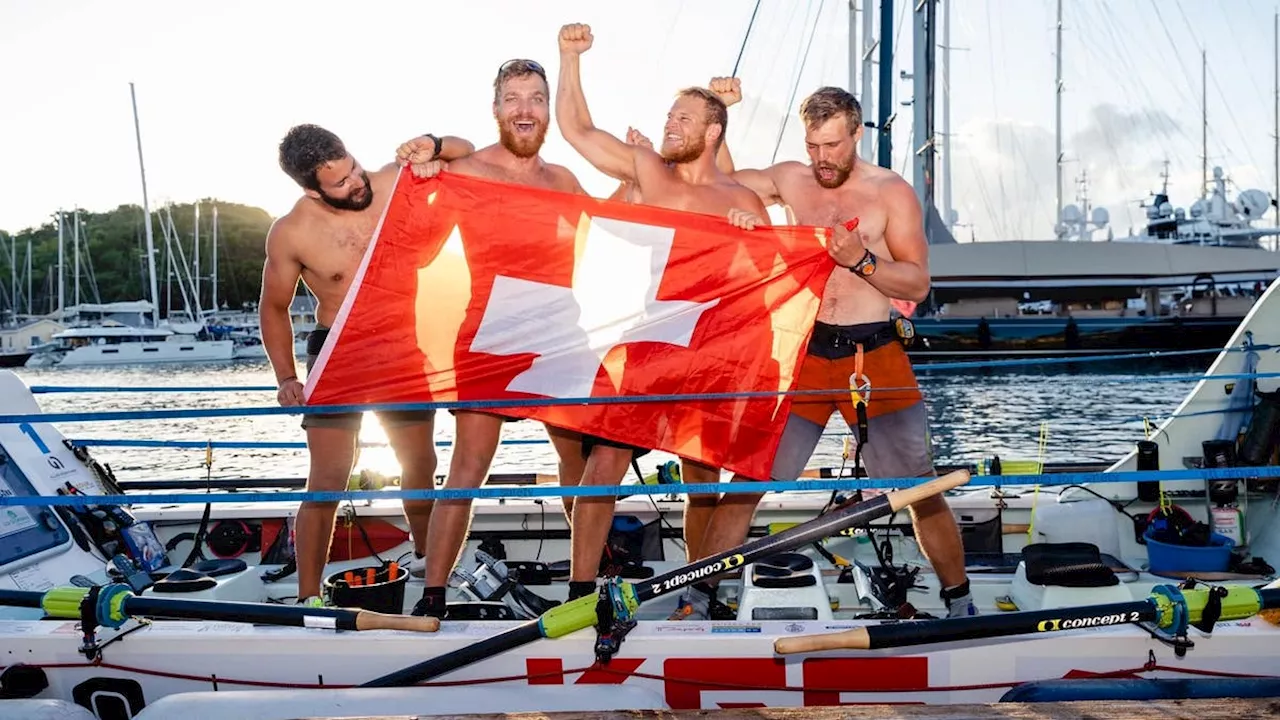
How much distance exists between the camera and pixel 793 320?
15.6 ft

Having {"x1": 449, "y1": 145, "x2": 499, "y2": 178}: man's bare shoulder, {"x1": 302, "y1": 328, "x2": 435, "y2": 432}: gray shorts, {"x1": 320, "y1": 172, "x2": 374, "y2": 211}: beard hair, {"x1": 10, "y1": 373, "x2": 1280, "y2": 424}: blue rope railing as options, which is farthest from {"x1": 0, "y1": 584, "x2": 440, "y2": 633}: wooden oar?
{"x1": 449, "y1": 145, "x2": 499, "y2": 178}: man's bare shoulder

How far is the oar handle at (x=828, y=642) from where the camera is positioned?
10.9 ft

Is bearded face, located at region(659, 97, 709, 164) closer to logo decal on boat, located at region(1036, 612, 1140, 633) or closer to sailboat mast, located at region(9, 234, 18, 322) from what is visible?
logo decal on boat, located at region(1036, 612, 1140, 633)

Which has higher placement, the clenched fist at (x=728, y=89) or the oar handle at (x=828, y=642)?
the clenched fist at (x=728, y=89)

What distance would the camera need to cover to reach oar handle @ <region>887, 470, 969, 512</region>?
3391mm

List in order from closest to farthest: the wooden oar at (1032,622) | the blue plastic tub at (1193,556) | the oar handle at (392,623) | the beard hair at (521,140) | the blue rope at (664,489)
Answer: the wooden oar at (1032,622)
the blue rope at (664,489)
the oar handle at (392,623)
the beard hair at (521,140)
the blue plastic tub at (1193,556)

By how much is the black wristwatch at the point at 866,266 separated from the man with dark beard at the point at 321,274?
198 cm

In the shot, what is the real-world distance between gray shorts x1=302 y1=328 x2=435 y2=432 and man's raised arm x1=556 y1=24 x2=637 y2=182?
5.11 feet

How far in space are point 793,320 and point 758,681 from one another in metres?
1.78

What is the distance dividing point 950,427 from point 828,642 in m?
21.2

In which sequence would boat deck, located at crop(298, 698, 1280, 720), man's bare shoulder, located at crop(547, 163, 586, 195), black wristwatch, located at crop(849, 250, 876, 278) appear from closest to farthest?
1. boat deck, located at crop(298, 698, 1280, 720)
2. black wristwatch, located at crop(849, 250, 876, 278)
3. man's bare shoulder, located at crop(547, 163, 586, 195)

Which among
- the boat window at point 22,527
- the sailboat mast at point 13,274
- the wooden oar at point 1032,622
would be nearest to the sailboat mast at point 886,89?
the boat window at point 22,527

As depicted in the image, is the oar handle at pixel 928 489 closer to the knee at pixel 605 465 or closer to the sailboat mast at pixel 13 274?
the knee at pixel 605 465

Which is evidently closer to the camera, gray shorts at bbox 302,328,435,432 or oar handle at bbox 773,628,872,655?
oar handle at bbox 773,628,872,655
